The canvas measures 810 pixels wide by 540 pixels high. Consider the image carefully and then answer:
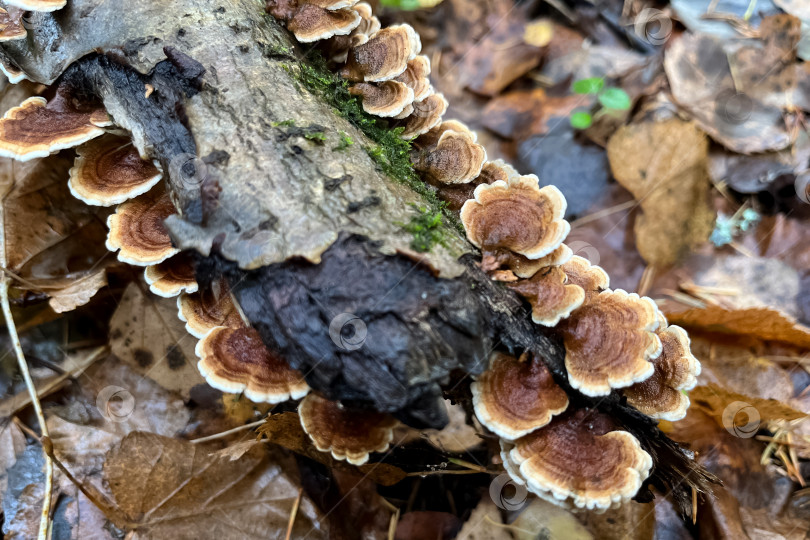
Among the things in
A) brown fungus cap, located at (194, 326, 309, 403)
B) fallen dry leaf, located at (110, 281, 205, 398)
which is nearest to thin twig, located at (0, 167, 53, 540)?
fallen dry leaf, located at (110, 281, 205, 398)

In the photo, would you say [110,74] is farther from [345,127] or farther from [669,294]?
[669,294]

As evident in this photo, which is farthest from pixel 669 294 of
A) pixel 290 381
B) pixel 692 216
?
pixel 290 381

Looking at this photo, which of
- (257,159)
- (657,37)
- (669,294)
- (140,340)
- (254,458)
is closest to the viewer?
(257,159)

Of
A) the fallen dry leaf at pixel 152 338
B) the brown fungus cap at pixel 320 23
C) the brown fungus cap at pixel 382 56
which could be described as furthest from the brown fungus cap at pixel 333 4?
the fallen dry leaf at pixel 152 338

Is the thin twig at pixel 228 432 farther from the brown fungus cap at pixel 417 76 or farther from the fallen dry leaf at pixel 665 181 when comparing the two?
the fallen dry leaf at pixel 665 181

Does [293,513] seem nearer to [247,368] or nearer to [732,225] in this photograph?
[247,368]

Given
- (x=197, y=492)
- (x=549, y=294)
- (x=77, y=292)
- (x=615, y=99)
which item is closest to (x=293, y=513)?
(x=197, y=492)
